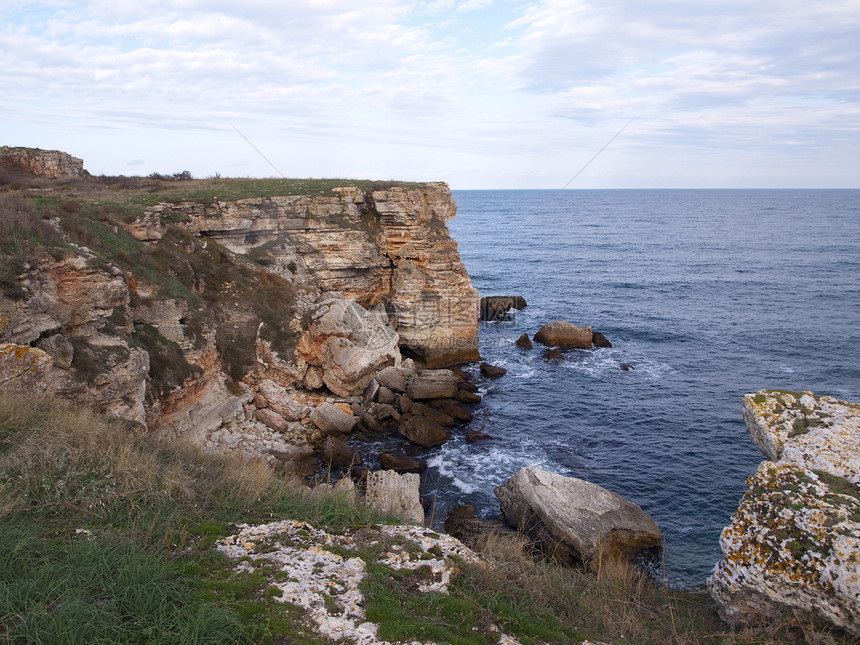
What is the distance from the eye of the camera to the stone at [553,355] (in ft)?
109

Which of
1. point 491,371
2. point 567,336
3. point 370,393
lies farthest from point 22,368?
point 567,336

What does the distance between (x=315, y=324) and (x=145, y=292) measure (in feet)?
26.5

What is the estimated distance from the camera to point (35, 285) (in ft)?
54.3

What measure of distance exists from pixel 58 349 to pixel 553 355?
87.2 feet

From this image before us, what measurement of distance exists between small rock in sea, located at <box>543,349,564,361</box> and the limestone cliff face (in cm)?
473

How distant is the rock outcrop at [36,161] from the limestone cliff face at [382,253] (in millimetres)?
16204

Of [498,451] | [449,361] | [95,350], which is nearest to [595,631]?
[498,451]

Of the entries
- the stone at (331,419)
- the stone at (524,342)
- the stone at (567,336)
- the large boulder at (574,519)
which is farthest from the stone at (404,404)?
the stone at (567,336)

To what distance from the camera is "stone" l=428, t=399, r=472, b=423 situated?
25.1m

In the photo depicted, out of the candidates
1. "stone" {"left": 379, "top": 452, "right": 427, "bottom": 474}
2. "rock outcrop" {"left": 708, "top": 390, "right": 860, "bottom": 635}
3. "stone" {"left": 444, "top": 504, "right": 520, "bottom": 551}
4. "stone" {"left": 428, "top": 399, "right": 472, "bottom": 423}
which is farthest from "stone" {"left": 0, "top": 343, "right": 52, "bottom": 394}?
"stone" {"left": 428, "top": 399, "right": 472, "bottom": 423}

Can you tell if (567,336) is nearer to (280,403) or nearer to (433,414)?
(433,414)

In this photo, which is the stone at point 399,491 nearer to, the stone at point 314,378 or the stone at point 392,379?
the stone at point 392,379

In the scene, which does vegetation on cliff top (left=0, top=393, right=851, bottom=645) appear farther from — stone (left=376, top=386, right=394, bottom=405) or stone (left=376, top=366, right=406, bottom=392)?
stone (left=376, top=366, right=406, bottom=392)

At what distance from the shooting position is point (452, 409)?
25375mm
